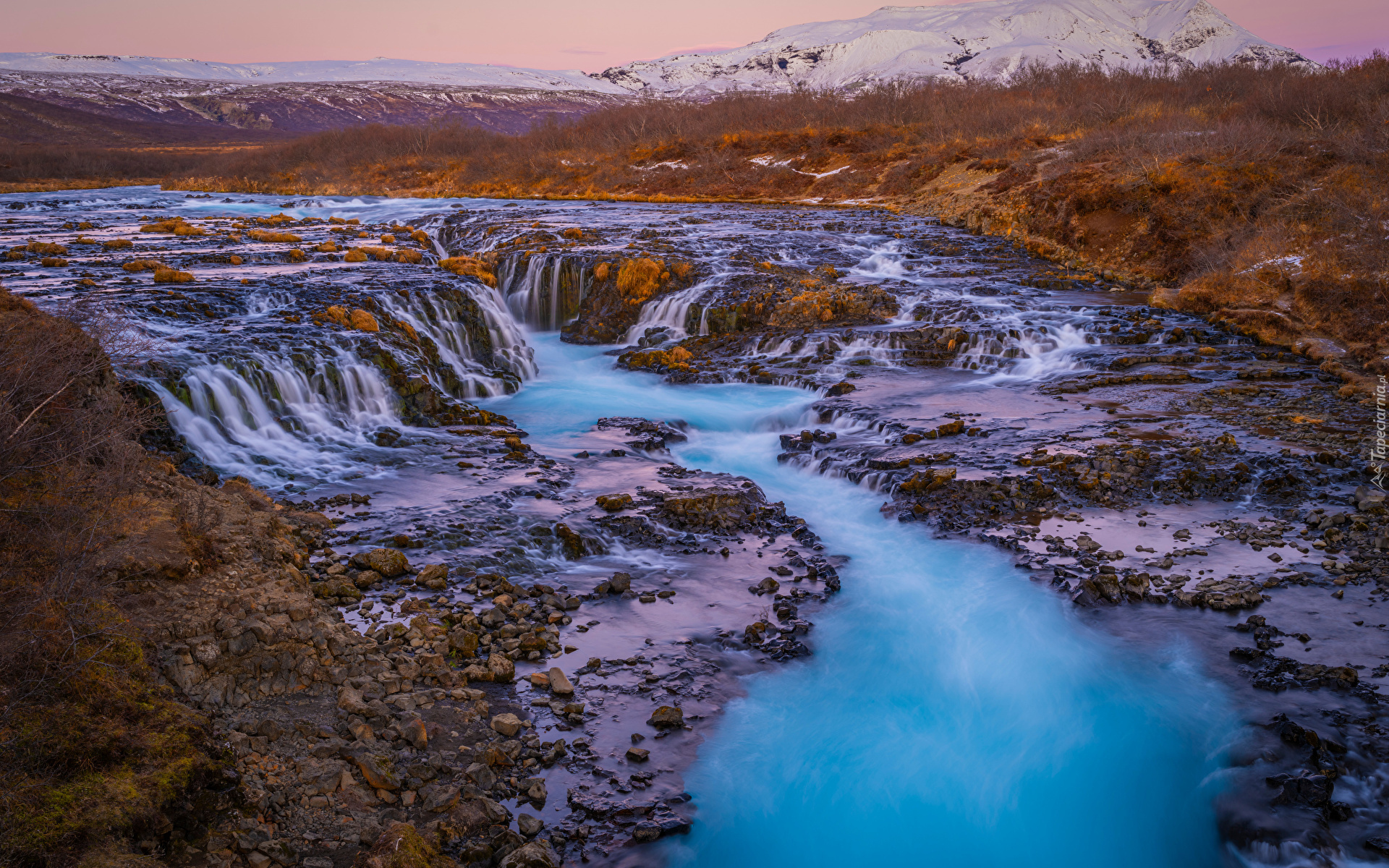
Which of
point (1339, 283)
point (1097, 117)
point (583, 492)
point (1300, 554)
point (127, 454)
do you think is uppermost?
point (1097, 117)

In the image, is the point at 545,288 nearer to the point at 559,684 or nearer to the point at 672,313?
the point at 672,313

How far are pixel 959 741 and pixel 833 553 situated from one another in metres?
2.56

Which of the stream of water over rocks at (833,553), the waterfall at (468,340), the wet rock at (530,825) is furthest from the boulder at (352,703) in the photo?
the waterfall at (468,340)

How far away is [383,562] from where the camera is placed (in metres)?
6.59

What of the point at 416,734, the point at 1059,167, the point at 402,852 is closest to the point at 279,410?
the point at 416,734

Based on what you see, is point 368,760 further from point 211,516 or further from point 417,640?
point 211,516

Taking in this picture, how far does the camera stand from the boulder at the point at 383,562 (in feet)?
21.5

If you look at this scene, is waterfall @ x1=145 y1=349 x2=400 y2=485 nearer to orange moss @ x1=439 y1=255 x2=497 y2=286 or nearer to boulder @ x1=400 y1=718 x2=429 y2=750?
boulder @ x1=400 y1=718 x2=429 y2=750

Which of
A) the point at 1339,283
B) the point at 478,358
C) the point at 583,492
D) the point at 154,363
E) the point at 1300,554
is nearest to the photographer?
the point at 1300,554

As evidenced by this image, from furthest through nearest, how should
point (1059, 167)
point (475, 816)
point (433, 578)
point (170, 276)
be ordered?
point (1059, 167)
point (170, 276)
point (433, 578)
point (475, 816)

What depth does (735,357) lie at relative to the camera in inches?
612

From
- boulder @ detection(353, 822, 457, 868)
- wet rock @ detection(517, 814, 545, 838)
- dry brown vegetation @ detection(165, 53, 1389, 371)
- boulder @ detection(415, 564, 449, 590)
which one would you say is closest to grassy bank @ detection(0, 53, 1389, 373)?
dry brown vegetation @ detection(165, 53, 1389, 371)

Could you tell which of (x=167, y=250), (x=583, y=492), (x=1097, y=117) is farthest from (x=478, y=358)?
(x=1097, y=117)

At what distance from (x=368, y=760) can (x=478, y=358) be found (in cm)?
1137
